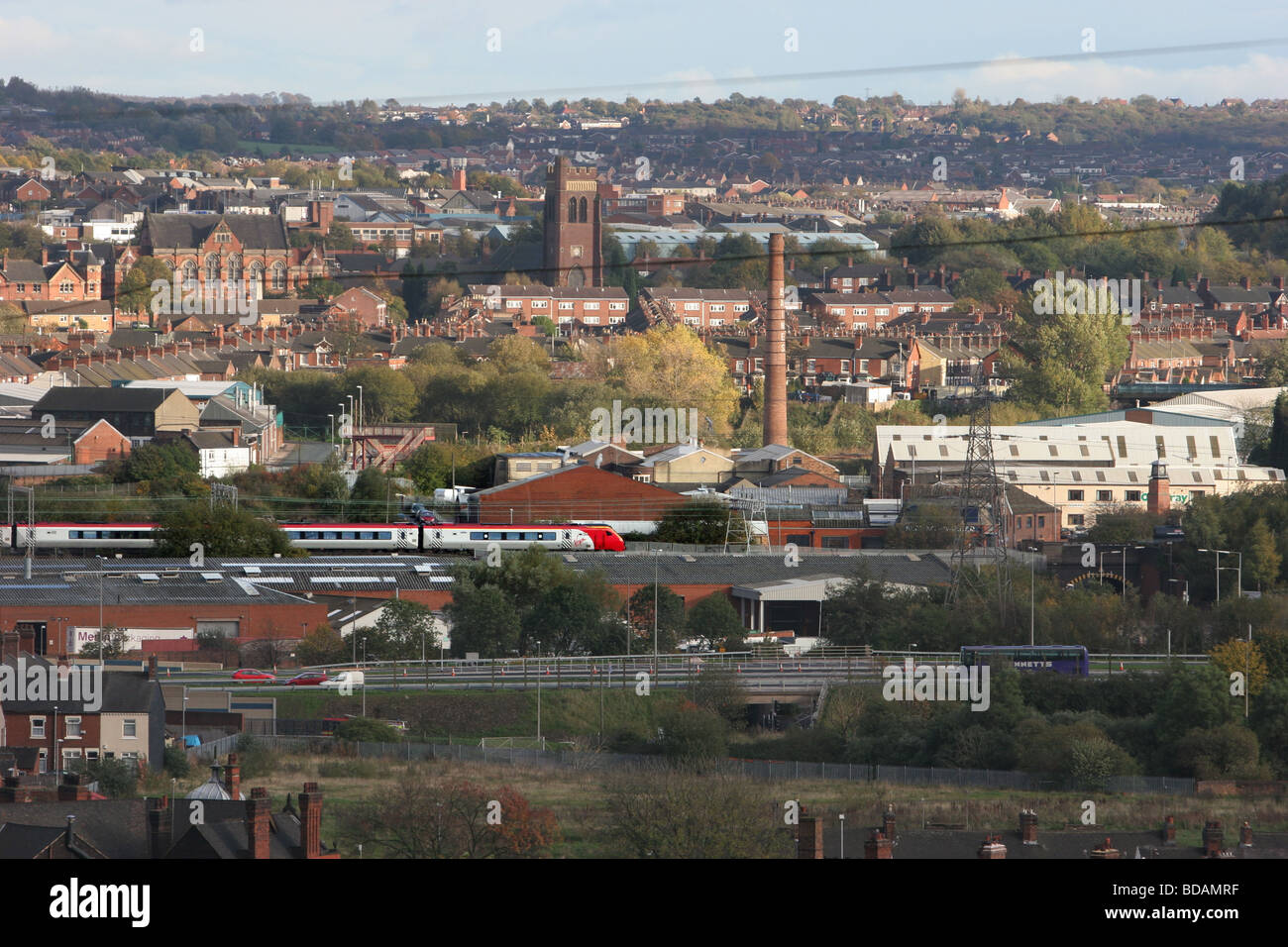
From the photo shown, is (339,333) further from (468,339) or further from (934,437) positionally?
(934,437)

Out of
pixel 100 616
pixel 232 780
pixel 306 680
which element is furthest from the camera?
pixel 100 616

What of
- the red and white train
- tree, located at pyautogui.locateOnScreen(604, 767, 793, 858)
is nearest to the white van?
tree, located at pyautogui.locateOnScreen(604, 767, 793, 858)

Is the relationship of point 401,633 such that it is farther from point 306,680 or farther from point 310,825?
point 310,825

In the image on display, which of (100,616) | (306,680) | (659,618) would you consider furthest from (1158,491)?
(100,616)

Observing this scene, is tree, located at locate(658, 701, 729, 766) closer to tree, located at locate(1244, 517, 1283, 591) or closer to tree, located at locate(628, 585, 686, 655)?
tree, located at locate(628, 585, 686, 655)

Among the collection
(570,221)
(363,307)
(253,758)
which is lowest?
(253,758)

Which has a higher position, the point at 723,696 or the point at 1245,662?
the point at 1245,662

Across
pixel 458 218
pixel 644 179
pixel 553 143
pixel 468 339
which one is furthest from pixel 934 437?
pixel 553 143
